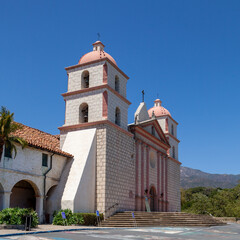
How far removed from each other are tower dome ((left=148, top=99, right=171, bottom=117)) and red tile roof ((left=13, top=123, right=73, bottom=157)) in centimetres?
1427

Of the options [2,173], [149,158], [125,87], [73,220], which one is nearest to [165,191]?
[149,158]

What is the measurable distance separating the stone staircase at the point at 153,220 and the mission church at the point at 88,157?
1.03 metres

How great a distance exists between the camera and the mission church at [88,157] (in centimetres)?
2322

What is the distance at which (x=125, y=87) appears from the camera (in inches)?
1190

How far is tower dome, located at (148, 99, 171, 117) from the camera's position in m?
40.5

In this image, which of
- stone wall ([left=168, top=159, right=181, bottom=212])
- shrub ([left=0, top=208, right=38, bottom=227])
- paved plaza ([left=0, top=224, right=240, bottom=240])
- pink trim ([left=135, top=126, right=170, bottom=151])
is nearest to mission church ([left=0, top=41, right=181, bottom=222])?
pink trim ([left=135, top=126, right=170, bottom=151])

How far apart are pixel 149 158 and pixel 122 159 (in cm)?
610

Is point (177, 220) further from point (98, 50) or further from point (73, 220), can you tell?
point (98, 50)

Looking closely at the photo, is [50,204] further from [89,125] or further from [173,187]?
[173,187]

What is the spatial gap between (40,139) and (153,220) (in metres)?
10.2

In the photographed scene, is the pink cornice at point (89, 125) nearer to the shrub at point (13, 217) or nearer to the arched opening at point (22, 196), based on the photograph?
the arched opening at point (22, 196)

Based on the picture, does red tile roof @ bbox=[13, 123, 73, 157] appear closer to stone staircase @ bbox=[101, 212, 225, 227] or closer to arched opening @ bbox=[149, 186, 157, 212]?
stone staircase @ bbox=[101, 212, 225, 227]

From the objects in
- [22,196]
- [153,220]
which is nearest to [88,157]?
[22,196]

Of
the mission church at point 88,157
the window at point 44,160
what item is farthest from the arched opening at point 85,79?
the window at point 44,160
